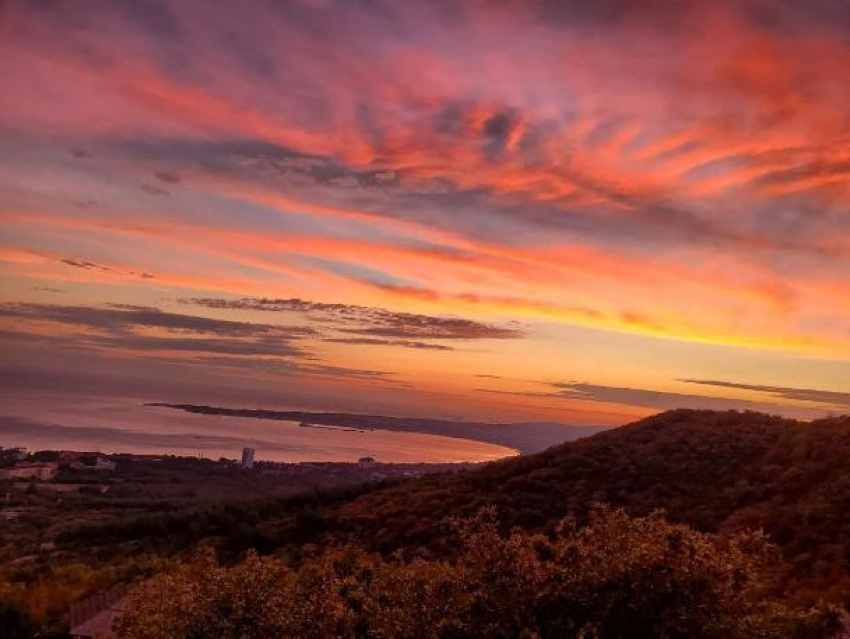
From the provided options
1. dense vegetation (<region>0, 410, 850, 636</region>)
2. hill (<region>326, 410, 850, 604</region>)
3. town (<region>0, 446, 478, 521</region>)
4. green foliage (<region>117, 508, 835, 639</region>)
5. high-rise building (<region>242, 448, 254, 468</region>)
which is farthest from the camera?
high-rise building (<region>242, 448, 254, 468</region>)

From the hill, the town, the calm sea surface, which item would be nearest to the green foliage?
the hill

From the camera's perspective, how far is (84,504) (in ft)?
224

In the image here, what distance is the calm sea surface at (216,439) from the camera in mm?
122438

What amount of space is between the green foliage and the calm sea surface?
4030 inches

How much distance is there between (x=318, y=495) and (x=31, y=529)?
79.3 ft

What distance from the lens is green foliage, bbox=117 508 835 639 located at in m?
11.5

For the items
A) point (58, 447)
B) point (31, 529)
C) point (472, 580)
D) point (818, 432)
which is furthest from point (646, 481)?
point (58, 447)

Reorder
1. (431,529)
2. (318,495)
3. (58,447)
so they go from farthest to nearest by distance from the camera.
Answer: (58,447) < (318,495) < (431,529)

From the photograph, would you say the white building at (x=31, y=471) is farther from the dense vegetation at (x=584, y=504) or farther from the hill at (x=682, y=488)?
the hill at (x=682, y=488)

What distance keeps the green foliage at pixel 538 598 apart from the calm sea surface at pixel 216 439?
10235cm

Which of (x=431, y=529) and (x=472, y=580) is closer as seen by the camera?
(x=472, y=580)

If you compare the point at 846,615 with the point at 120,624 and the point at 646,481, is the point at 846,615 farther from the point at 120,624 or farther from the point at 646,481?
the point at 646,481

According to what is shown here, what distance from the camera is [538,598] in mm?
11758

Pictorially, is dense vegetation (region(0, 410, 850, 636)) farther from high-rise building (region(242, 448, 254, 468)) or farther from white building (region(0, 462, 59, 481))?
high-rise building (region(242, 448, 254, 468))
